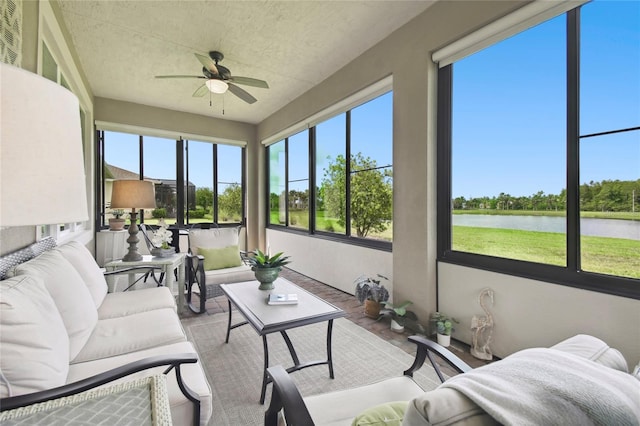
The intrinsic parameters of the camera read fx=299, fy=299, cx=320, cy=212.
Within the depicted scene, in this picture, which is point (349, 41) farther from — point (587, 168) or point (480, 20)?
point (587, 168)

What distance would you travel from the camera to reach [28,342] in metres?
1.07

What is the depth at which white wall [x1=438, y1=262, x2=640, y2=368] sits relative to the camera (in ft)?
5.64

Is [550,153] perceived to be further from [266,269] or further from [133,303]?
[133,303]

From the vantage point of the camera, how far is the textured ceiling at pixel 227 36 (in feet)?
9.09

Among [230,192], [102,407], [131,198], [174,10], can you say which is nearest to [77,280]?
[102,407]

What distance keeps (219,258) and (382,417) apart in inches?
124

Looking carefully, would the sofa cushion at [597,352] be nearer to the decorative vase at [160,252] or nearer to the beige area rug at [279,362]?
the beige area rug at [279,362]

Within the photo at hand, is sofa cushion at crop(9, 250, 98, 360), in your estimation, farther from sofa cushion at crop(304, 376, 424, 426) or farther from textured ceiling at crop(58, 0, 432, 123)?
textured ceiling at crop(58, 0, 432, 123)

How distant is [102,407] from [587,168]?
2754 millimetres

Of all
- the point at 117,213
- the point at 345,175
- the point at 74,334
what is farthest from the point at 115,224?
the point at 74,334

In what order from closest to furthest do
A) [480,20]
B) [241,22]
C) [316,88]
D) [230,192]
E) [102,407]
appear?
[102,407]
[480,20]
[241,22]
[316,88]
[230,192]

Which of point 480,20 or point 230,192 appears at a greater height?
point 480,20

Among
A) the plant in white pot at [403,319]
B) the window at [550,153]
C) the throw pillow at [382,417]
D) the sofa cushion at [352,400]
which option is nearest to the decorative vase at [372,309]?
the plant in white pot at [403,319]

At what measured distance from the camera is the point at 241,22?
2973 mm
